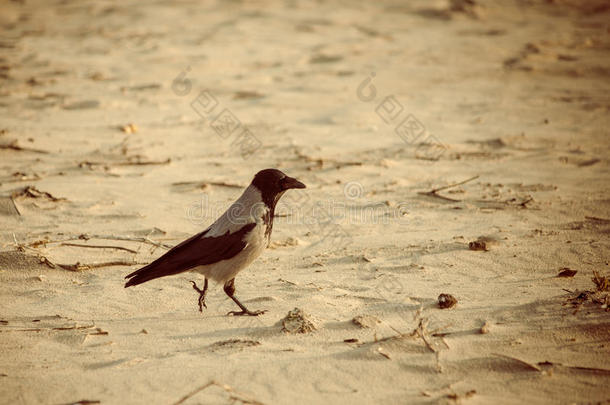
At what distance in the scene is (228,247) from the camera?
472 cm

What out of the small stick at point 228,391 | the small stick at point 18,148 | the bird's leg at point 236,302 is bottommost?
the small stick at point 18,148

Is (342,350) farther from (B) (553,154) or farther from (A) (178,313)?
(B) (553,154)

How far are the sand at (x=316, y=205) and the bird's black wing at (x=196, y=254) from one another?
35cm

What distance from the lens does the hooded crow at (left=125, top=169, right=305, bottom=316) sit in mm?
4582

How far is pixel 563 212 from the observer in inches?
254

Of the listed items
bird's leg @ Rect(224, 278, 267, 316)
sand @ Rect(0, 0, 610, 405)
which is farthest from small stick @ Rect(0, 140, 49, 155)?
bird's leg @ Rect(224, 278, 267, 316)

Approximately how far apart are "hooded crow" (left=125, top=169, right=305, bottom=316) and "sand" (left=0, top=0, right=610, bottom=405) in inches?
12.0

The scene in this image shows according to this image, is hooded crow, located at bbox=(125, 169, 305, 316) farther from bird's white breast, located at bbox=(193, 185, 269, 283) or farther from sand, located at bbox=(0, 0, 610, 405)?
sand, located at bbox=(0, 0, 610, 405)

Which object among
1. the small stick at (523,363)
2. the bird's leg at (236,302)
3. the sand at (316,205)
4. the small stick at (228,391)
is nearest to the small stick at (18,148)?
the sand at (316,205)

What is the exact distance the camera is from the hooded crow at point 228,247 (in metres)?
4.58

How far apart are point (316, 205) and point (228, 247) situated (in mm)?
2126

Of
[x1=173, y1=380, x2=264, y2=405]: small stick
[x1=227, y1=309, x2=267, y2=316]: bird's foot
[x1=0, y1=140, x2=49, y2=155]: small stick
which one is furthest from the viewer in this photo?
[x1=0, y1=140, x2=49, y2=155]: small stick

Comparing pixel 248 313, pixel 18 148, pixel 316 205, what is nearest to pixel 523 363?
pixel 248 313

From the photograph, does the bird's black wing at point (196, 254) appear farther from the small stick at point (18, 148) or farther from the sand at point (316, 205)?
the small stick at point (18, 148)
